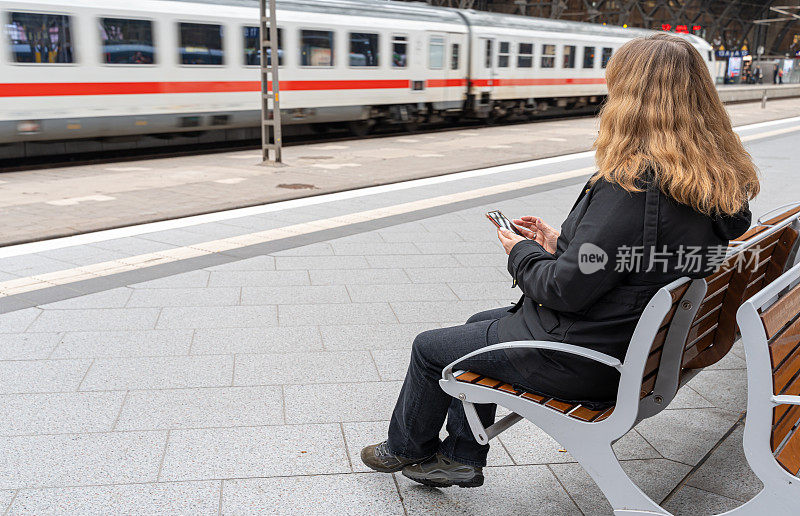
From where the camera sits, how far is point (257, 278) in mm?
5598

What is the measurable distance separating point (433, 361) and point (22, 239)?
5.40 metres

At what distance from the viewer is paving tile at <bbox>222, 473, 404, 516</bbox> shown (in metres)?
2.65

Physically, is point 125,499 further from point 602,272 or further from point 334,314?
point 334,314

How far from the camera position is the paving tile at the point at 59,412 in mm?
3217

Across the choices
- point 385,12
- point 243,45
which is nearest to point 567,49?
point 385,12

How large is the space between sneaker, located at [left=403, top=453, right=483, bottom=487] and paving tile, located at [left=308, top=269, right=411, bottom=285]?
282cm

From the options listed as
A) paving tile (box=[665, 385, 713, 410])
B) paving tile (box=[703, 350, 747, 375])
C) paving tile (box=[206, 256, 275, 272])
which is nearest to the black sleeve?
paving tile (box=[665, 385, 713, 410])

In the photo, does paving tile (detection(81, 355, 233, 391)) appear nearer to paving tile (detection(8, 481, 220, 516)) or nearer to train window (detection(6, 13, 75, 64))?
paving tile (detection(8, 481, 220, 516))

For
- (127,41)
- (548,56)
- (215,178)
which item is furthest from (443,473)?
(548,56)

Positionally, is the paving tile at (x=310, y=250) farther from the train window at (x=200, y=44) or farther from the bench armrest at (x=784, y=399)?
the train window at (x=200, y=44)

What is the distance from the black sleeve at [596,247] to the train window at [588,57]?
80.3 feet

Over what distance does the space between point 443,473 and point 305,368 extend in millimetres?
1377

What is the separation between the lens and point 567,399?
2400mm

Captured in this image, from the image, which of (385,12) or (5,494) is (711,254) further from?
(385,12)
